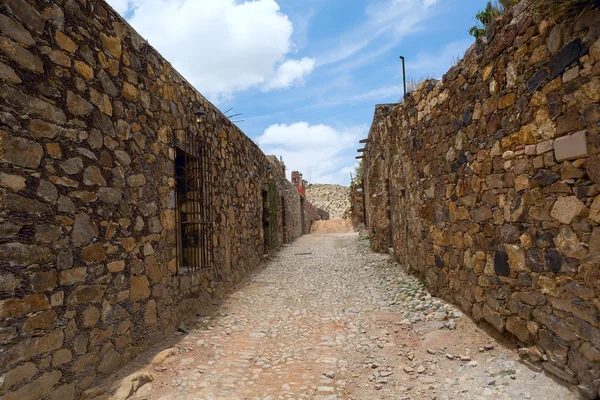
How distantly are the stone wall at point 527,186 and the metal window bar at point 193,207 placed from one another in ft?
11.0

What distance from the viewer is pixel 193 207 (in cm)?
507

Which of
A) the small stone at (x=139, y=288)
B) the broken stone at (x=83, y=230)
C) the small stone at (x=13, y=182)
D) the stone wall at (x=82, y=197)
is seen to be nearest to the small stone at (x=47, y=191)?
the stone wall at (x=82, y=197)

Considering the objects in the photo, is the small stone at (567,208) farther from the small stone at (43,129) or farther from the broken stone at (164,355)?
the small stone at (43,129)

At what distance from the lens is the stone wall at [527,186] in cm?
227

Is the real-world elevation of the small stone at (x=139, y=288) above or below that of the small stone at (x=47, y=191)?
below

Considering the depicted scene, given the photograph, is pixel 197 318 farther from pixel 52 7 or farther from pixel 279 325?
pixel 52 7

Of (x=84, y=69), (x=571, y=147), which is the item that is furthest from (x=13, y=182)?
(x=571, y=147)

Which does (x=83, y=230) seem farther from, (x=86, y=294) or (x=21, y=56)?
(x=21, y=56)

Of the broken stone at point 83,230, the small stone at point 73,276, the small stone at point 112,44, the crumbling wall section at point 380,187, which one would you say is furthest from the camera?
the crumbling wall section at point 380,187

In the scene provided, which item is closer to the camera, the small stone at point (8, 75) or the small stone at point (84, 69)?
the small stone at point (8, 75)

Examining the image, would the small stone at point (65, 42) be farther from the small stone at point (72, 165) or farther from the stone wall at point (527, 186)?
the stone wall at point (527, 186)

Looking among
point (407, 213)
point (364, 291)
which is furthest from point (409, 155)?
point (364, 291)

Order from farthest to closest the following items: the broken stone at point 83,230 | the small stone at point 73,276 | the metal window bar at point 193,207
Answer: the metal window bar at point 193,207
the broken stone at point 83,230
the small stone at point 73,276

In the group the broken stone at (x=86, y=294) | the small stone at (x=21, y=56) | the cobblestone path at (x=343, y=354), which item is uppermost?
the small stone at (x=21, y=56)
